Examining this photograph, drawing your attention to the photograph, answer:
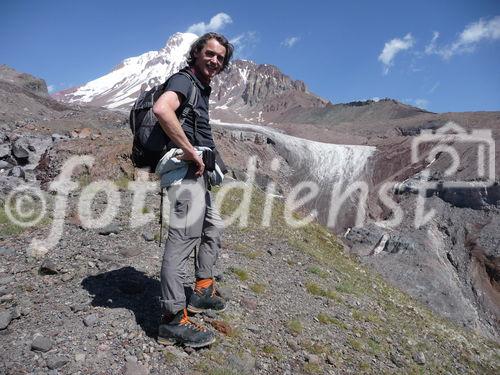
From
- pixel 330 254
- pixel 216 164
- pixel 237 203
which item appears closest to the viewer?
pixel 216 164

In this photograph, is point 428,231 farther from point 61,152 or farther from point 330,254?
point 61,152

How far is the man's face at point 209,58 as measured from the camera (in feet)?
15.7

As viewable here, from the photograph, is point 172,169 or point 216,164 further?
point 216,164

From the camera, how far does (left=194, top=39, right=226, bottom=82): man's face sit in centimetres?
478

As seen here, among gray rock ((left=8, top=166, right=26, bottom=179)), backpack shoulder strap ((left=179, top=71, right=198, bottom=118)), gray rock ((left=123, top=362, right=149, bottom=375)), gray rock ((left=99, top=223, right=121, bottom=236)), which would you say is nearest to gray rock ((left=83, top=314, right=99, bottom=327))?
gray rock ((left=123, top=362, right=149, bottom=375))

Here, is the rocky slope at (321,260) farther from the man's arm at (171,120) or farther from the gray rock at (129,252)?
the man's arm at (171,120)

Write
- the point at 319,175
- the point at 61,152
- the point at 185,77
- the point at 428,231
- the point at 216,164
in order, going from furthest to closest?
1. the point at 319,175
2. the point at 428,231
3. the point at 61,152
4. the point at 216,164
5. the point at 185,77

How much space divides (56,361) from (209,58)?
374cm

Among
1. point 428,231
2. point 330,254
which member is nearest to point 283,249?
point 330,254

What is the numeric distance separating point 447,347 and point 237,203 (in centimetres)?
774

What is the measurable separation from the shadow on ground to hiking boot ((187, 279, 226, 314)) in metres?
0.51

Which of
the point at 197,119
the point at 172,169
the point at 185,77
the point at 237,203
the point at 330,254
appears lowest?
the point at 330,254

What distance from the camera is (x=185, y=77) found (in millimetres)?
4504

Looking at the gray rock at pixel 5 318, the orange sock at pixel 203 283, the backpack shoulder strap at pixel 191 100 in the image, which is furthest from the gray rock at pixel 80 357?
the backpack shoulder strap at pixel 191 100
